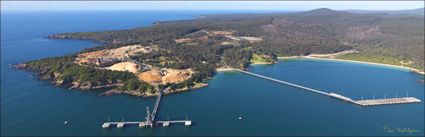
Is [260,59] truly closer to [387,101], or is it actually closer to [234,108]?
[387,101]

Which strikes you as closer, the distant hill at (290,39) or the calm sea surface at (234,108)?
the calm sea surface at (234,108)

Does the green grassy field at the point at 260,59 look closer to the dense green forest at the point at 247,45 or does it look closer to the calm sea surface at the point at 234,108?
the dense green forest at the point at 247,45

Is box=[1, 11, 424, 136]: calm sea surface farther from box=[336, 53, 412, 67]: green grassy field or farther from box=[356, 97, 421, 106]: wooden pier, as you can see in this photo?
box=[336, 53, 412, 67]: green grassy field

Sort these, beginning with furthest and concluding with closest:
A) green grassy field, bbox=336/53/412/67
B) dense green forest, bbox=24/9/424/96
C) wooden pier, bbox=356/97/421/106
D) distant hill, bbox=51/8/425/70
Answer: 1. distant hill, bbox=51/8/425/70
2. green grassy field, bbox=336/53/412/67
3. dense green forest, bbox=24/9/424/96
4. wooden pier, bbox=356/97/421/106

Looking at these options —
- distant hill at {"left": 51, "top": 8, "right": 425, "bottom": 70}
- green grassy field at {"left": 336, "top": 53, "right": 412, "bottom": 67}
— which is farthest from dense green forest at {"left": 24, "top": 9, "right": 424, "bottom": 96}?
green grassy field at {"left": 336, "top": 53, "right": 412, "bottom": 67}

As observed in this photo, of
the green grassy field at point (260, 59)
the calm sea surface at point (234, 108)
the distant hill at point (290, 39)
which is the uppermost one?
the distant hill at point (290, 39)

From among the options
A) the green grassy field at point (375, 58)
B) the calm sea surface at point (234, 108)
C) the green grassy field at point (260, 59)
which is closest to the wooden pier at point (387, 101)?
the calm sea surface at point (234, 108)

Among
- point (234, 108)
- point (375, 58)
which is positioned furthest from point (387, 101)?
point (375, 58)

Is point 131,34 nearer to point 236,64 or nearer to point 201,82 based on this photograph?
point 236,64

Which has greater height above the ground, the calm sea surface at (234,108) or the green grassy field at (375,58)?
the green grassy field at (375,58)
